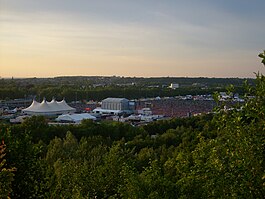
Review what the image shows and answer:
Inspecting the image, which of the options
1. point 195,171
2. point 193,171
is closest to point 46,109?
point 193,171

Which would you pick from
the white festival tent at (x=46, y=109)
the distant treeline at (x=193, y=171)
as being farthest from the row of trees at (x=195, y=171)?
the white festival tent at (x=46, y=109)

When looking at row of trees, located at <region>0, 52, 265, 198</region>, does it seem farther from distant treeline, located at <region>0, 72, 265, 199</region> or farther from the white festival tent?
the white festival tent

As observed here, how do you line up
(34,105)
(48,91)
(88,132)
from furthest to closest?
(48,91)
(34,105)
(88,132)

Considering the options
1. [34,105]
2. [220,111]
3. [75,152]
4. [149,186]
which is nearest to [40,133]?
[75,152]

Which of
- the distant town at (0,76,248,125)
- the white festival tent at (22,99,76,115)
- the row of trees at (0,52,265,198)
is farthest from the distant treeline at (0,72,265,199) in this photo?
the white festival tent at (22,99,76,115)

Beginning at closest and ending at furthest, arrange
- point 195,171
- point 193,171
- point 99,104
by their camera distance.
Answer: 1. point 195,171
2. point 193,171
3. point 99,104

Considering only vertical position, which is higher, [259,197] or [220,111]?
[220,111]

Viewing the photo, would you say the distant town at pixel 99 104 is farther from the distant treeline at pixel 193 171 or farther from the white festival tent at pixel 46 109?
the distant treeline at pixel 193 171

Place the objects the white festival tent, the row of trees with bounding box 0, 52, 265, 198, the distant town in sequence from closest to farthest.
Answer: the row of trees with bounding box 0, 52, 265, 198
the distant town
the white festival tent

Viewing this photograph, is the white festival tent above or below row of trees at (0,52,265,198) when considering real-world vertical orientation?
below

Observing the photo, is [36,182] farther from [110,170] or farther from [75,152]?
[75,152]

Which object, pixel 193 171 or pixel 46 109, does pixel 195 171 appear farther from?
pixel 46 109
